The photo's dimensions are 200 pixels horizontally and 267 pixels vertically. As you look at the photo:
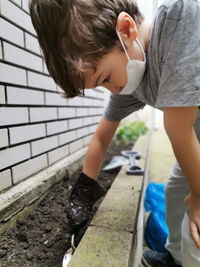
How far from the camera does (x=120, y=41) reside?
2.56 feet

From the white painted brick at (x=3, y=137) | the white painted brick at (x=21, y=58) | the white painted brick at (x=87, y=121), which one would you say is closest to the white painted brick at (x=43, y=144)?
the white painted brick at (x=3, y=137)

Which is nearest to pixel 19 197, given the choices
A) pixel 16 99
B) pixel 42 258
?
pixel 42 258

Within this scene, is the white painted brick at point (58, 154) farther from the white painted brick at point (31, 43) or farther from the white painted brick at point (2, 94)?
the white painted brick at point (31, 43)

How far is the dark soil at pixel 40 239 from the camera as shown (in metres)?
0.88

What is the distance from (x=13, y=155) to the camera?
1.14m

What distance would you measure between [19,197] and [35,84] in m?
0.69

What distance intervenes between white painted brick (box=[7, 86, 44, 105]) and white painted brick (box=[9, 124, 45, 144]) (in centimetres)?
14

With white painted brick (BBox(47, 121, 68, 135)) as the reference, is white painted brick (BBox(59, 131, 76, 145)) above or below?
below

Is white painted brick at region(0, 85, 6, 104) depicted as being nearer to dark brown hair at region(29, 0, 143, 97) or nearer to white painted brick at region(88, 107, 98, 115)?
dark brown hair at region(29, 0, 143, 97)

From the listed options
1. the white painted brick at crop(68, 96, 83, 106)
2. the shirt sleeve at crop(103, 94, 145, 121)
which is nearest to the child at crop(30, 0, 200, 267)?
the shirt sleeve at crop(103, 94, 145, 121)

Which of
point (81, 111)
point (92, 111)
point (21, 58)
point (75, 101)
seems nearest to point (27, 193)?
point (21, 58)

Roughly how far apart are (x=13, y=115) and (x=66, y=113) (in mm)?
739

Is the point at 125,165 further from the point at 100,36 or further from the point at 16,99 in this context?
the point at 100,36

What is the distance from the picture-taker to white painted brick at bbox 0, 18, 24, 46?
102cm
